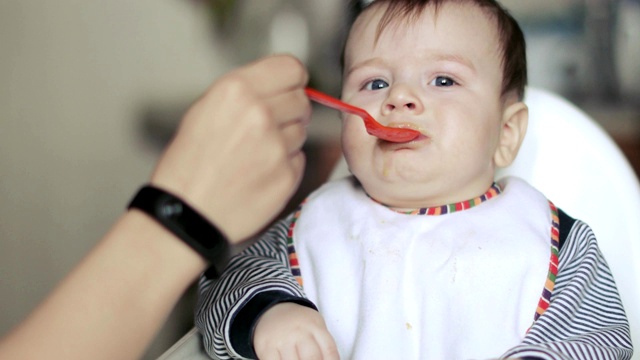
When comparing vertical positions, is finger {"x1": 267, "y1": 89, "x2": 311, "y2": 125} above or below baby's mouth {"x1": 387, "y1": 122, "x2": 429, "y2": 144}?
above

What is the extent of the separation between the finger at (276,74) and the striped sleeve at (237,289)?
0.25 m

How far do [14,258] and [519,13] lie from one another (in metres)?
1.45

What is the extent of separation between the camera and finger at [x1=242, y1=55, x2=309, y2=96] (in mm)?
702

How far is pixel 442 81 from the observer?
0.95 meters

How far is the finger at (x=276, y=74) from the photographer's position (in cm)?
70

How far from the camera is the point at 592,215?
1.16 metres

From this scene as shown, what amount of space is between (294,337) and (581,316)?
0.31 meters

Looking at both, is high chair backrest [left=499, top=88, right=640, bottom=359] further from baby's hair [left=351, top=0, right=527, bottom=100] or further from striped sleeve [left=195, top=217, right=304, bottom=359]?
striped sleeve [left=195, top=217, right=304, bottom=359]

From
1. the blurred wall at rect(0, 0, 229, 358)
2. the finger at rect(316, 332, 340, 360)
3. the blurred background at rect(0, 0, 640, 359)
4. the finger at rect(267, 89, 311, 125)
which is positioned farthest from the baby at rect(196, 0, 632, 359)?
the blurred wall at rect(0, 0, 229, 358)

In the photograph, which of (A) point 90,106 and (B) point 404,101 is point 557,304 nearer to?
(B) point 404,101

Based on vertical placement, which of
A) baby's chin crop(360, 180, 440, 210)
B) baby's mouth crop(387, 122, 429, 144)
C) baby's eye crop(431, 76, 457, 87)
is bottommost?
baby's chin crop(360, 180, 440, 210)

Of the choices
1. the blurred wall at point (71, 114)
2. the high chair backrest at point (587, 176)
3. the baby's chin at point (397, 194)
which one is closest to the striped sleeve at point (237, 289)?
the baby's chin at point (397, 194)

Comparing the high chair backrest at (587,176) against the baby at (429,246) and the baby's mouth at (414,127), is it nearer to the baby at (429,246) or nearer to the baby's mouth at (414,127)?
the baby at (429,246)

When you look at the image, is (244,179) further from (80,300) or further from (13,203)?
(13,203)
